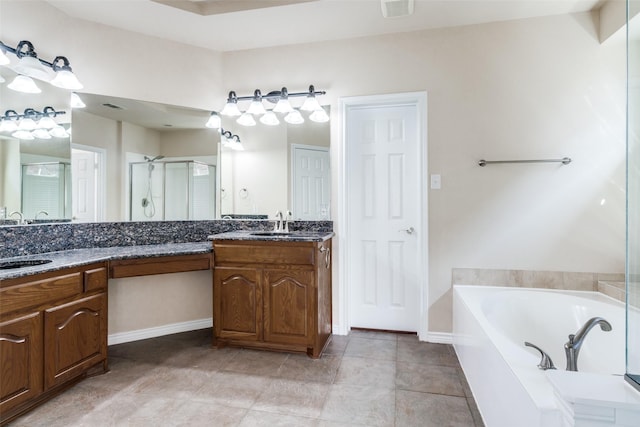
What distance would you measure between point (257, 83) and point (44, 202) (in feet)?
6.13

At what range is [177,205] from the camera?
2.77m

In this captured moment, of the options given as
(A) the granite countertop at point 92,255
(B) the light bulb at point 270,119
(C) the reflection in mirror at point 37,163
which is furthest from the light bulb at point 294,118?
(C) the reflection in mirror at point 37,163

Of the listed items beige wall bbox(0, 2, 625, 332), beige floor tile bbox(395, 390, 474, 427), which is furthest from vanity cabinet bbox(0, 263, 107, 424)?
beige floor tile bbox(395, 390, 474, 427)

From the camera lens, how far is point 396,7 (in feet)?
6.75

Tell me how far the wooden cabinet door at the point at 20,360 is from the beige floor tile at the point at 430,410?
6.12 ft

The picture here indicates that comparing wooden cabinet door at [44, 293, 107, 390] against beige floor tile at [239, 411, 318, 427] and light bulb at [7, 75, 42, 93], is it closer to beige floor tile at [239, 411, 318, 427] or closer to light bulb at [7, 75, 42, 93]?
beige floor tile at [239, 411, 318, 427]

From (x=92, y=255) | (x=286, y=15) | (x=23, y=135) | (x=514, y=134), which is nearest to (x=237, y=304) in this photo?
(x=92, y=255)

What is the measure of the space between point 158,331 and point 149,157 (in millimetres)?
1485

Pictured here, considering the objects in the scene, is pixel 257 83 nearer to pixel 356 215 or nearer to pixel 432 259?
pixel 356 215

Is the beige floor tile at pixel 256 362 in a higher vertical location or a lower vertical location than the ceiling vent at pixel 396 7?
lower

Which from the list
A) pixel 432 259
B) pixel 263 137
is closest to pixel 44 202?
pixel 263 137

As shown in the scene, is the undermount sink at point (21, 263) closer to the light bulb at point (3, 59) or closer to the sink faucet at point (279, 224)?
the light bulb at point (3, 59)

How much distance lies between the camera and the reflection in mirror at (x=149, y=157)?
249 centimetres

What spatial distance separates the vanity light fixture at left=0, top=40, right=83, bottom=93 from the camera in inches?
77.4
